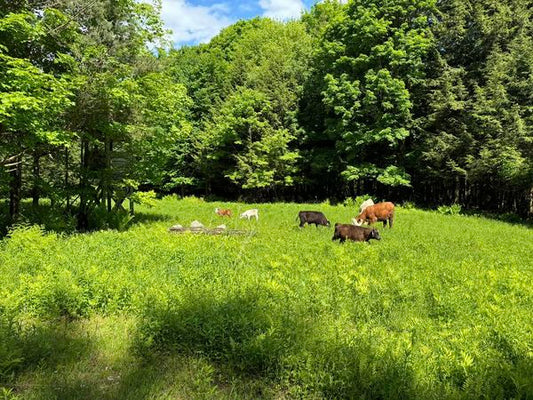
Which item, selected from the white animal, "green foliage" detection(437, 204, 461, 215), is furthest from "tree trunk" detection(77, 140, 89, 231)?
"green foliage" detection(437, 204, 461, 215)

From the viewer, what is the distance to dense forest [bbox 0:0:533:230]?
551 inches

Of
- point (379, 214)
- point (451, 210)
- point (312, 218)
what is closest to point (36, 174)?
point (312, 218)

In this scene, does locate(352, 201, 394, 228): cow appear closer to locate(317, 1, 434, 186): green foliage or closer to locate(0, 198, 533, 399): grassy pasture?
locate(0, 198, 533, 399): grassy pasture

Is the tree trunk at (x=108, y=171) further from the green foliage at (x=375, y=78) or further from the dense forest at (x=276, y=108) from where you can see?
the green foliage at (x=375, y=78)

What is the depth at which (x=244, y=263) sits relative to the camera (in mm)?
9156

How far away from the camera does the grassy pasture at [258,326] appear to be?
4207mm

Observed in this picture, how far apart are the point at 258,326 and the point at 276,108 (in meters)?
33.3

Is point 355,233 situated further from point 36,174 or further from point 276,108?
point 276,108

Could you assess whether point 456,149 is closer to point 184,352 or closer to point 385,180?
point 385,180

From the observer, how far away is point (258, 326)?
204 inches

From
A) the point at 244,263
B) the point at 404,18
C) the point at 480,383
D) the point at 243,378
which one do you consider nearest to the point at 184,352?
the point at 243,378

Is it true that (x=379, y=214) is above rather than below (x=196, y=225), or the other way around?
above

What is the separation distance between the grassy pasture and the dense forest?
6078 mm

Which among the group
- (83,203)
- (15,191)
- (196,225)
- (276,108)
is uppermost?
(276,108)
